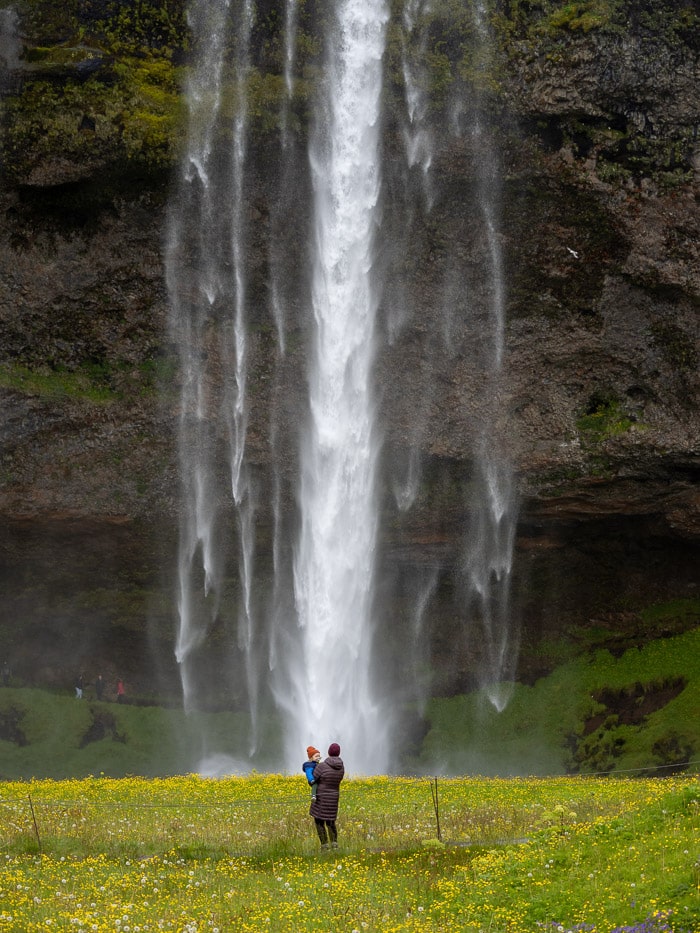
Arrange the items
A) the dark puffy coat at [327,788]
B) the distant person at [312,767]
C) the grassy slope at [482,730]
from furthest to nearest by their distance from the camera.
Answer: the grassy slope at [482,730]
the distant person at [312,767]
the dark puffy coat at [327,788]

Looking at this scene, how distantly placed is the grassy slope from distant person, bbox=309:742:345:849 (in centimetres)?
2254

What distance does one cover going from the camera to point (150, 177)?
143ft

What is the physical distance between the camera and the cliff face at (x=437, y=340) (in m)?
43.0

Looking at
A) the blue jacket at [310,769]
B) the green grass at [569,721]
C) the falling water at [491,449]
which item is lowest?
the green grass at [569,721]

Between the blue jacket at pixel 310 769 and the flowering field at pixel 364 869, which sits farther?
the blue jacket at pixel 310 769

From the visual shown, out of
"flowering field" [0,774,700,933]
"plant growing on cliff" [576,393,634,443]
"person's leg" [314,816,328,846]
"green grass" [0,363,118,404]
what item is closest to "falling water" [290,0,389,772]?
"plant growing on cliff" [576,393,634,443]

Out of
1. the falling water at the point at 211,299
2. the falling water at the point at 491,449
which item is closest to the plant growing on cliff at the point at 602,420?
the falling water at the point at 491,449

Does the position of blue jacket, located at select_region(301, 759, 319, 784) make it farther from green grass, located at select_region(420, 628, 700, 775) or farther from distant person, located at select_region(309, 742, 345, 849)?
green grass, located at select_region(420, 628, 700, 775)

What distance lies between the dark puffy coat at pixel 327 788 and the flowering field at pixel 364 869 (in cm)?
58

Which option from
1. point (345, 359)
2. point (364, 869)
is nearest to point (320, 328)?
point (345, 359)

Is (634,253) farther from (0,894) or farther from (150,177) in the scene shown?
(0,894)

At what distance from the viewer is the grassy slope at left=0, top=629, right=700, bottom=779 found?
39.3 meters

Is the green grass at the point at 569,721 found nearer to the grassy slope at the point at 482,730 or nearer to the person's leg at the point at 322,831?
the grassy slope at the point at 482,730

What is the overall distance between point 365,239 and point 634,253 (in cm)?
1075
